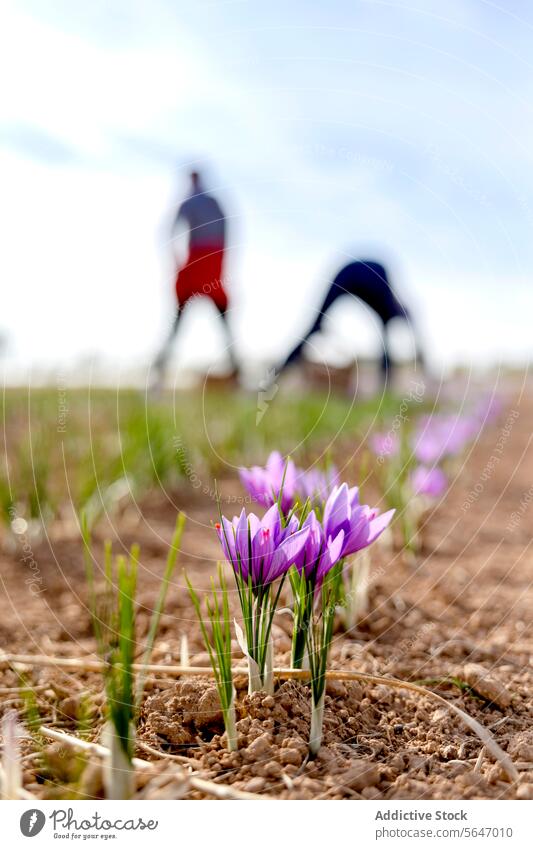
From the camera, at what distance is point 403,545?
9.23 ft

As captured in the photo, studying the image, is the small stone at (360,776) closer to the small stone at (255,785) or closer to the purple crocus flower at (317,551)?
the small stone at (255,785)

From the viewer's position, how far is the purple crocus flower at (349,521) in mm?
1214

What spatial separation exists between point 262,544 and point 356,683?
43cm

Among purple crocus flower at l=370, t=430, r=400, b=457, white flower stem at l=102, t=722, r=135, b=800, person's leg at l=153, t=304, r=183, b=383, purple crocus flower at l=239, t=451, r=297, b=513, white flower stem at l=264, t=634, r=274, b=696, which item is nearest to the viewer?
white flower stem at l=102, t=722, r=135, b=800

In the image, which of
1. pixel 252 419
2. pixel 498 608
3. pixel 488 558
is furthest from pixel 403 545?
pixel 252 419

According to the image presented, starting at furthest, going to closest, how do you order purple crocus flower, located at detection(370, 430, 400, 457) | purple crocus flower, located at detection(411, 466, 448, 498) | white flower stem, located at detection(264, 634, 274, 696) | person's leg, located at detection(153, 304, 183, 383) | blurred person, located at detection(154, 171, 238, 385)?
purple crocus flower, located at detection(370, 430, 400, 457) → person's leg, located at detection(153, 304, 183, 383) → purple crocus flower, located at detection(411, 466, 448, 498) → blurred person, located at detection(154, 171, 238, 385) → white flower stem, located at detection(264, 634, 274, 696)

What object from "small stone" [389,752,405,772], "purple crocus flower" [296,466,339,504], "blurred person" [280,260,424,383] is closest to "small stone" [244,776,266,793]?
"small stone" [389,752,405,772]

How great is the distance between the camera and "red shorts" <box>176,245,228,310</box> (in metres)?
2.68

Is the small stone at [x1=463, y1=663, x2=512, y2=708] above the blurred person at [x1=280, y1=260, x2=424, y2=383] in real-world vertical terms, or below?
below

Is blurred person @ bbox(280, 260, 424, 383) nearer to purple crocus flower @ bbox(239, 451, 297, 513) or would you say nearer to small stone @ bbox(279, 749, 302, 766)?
purple crocus flower @ bbox(239, 451, 297, 513)

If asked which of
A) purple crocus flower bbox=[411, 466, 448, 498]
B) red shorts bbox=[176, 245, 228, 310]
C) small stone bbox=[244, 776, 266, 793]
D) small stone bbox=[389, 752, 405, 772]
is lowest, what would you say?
small stone bbox=[389, 752, 405, 772]

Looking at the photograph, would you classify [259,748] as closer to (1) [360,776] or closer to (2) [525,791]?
(1) [360,776]
